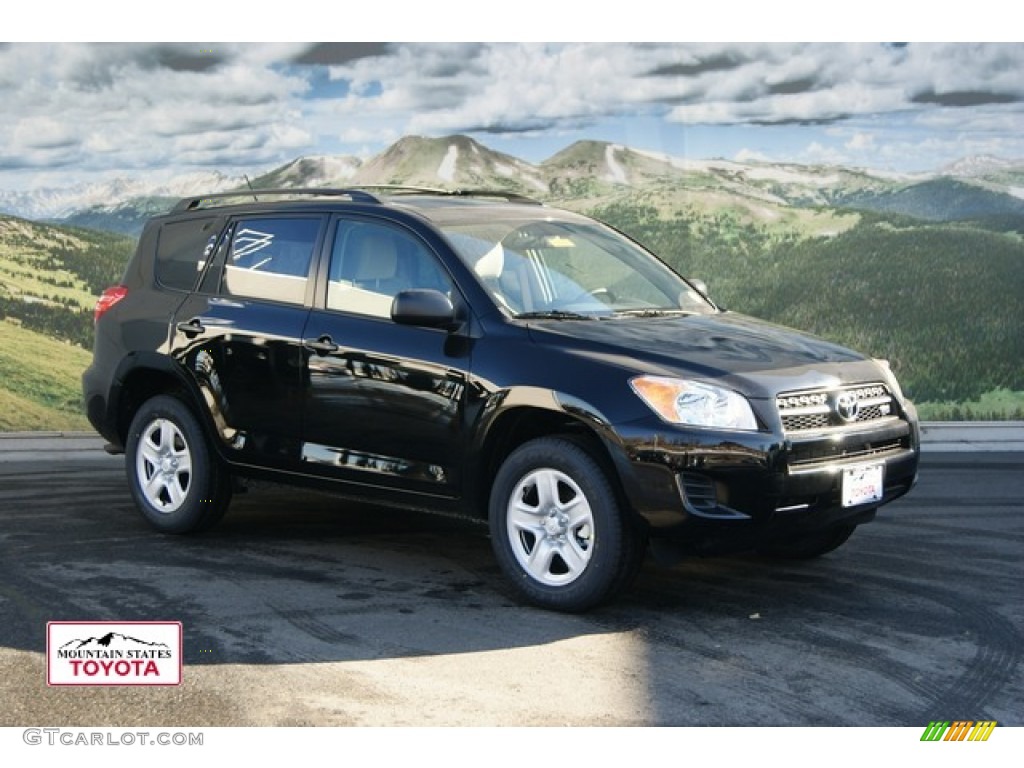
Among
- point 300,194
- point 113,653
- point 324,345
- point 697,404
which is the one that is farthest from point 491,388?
point 300,194

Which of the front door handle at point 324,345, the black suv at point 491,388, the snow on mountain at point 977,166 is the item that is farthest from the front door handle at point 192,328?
the snow on mountain at point 977,166

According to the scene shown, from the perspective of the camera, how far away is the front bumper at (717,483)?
232 inches

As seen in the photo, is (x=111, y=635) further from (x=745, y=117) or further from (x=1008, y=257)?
(x=1008, y=257)

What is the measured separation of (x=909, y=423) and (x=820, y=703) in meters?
2.07

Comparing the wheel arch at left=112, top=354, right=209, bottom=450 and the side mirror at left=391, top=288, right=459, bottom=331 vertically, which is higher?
the side mirror at left=391, top=288, right=459, bottom=331

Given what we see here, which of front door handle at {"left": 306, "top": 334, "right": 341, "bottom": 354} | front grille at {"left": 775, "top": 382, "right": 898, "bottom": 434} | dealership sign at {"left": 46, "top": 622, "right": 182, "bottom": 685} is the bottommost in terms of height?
dealership sign at {"left": 46, "top": 622, "right": 182, "bottom": 685}

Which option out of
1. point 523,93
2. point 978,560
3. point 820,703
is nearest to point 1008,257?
point 523,93

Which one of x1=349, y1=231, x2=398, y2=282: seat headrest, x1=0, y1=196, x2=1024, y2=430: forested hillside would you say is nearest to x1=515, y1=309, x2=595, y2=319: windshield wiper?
x1=349, y1=231, x2=398, y2=282: seat headrest

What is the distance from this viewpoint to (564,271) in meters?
7.11

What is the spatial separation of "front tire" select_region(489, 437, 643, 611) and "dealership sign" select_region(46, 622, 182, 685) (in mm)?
1426

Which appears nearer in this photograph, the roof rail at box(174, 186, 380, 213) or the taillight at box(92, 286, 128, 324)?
the roof rail at box(174, 186, 380, 213)

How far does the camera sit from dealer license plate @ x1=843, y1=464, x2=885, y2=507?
20.4ft

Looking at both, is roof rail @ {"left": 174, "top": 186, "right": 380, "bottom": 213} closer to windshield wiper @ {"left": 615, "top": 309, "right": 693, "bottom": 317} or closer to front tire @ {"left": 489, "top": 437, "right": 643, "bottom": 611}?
windshield wiper @ {"left": 615, "top": 309, "right": 693, "bottom": 317}
